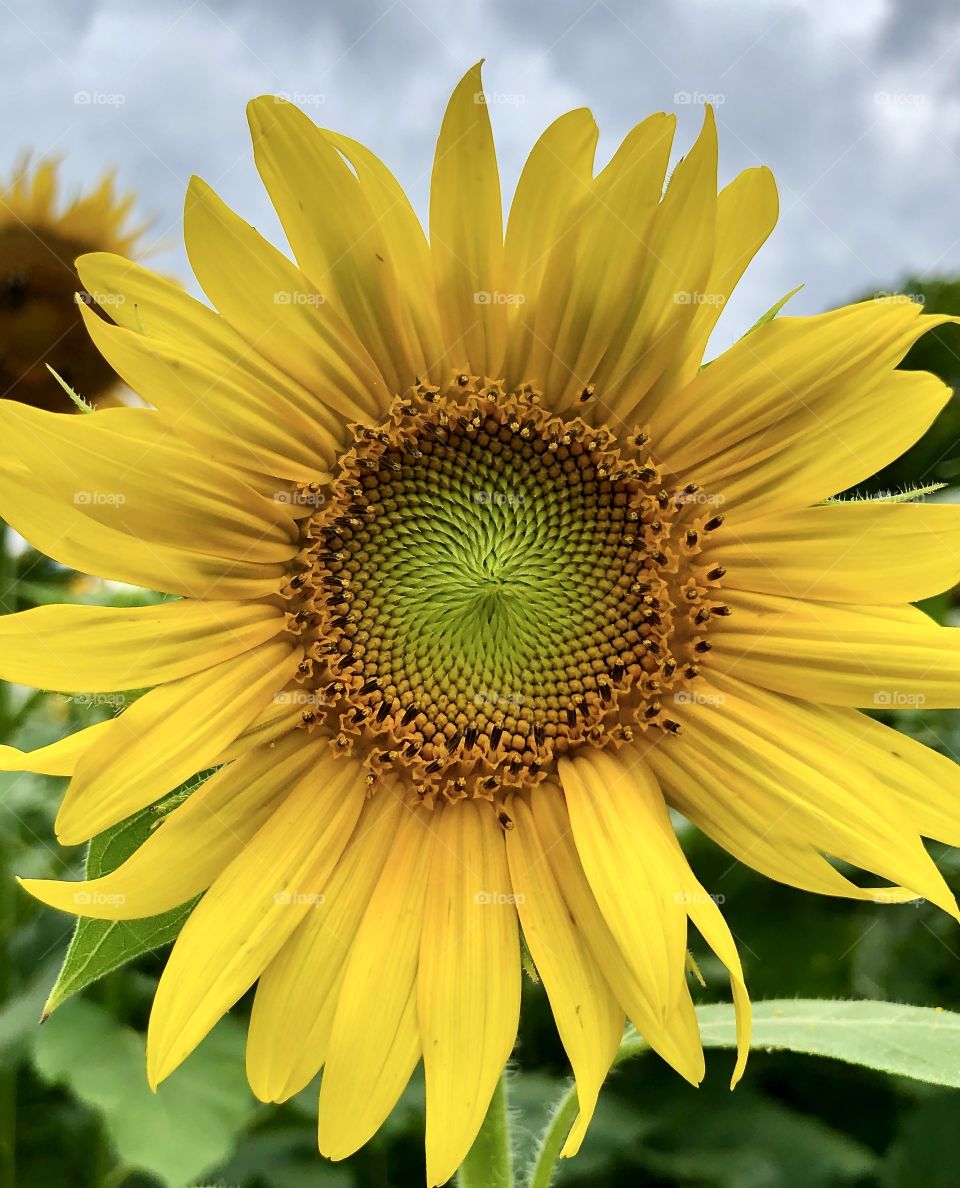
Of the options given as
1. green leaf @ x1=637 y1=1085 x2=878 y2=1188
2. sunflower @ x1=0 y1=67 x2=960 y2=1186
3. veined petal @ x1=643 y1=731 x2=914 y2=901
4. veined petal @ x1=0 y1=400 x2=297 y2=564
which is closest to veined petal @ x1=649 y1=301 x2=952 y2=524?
sunflower @ x1=0 y1=67 x2=960 y2=1186

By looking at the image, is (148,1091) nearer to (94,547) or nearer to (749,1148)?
(94,547)

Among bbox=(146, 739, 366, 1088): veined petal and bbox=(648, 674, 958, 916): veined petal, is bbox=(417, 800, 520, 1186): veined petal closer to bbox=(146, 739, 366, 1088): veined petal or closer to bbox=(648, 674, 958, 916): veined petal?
bbox=(146, 739, 366, 1088): veined petal

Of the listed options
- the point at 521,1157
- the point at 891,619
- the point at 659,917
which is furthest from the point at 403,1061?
the point at 521,1157

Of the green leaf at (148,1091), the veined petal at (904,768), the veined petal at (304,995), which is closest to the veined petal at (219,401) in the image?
the veined petal at (304,995)

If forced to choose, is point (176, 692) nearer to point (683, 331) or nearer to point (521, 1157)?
point (683, 331)

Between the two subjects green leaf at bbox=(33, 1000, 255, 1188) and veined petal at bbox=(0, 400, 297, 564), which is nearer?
veined petal at bbox=(0, 400, 297, 564)
